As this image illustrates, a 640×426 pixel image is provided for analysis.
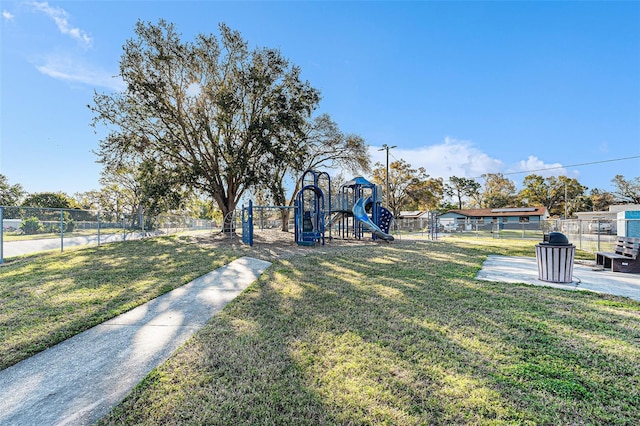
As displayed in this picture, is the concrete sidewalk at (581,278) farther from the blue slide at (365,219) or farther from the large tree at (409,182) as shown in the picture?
the large tree at (409,182)

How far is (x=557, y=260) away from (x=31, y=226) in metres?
16.6

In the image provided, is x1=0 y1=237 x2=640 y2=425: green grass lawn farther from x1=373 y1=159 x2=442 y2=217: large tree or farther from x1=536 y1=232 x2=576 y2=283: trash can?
x1=373 y1=159 x2=442 y2=217: large tree

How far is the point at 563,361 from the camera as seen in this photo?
273cm

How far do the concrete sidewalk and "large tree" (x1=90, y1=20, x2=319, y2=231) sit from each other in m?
12.4

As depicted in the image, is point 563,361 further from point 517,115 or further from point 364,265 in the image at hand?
point 517,115

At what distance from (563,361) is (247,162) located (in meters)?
15.6

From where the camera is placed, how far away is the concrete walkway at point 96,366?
2059 millimetres

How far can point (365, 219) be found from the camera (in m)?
16.8

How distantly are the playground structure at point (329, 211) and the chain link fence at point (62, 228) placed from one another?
7.02 m

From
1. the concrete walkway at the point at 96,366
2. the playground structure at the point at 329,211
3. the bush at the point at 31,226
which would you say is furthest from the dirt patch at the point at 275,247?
the bush at the point at 31,226

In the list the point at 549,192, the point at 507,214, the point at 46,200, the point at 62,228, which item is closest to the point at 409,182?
the point at 507,214

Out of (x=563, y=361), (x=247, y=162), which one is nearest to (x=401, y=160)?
(x=247, y=162)

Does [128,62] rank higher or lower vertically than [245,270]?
higher

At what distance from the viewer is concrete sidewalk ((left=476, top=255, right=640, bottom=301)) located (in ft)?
18.3
